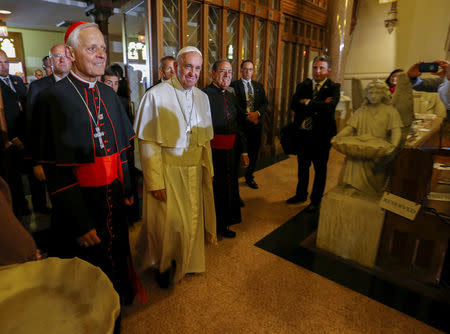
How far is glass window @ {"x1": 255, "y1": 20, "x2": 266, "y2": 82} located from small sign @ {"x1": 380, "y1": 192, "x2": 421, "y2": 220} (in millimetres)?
4425

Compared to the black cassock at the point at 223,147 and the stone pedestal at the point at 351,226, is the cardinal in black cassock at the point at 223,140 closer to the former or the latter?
the black cassock at the point at 223,147

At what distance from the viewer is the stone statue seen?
2676 millimetres

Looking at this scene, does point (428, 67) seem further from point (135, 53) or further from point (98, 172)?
point (135, 53)

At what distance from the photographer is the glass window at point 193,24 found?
4832 millimetres

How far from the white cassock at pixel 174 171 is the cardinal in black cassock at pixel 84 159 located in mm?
292

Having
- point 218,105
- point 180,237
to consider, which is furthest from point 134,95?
point 180,237

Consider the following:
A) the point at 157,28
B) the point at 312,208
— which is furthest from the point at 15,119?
the point at 312,208

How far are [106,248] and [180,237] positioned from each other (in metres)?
0.62

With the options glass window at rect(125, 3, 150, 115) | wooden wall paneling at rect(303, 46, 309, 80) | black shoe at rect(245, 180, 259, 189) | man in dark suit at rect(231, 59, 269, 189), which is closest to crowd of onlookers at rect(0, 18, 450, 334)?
man in dark suit at rect(231, 59, 269, 189)

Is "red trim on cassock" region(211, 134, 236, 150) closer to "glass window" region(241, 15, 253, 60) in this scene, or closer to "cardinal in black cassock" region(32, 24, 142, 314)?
"cardinal in black cassock" region(32, 24, 142, 314)

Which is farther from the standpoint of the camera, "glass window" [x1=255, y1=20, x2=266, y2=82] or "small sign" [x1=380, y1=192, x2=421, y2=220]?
"glass window" [x1=255, y1=20, x2=266, y2=82]

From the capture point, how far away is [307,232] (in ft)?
11.1

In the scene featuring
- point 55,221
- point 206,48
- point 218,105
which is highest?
point 206,48

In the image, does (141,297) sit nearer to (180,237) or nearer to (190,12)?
(180,237)
